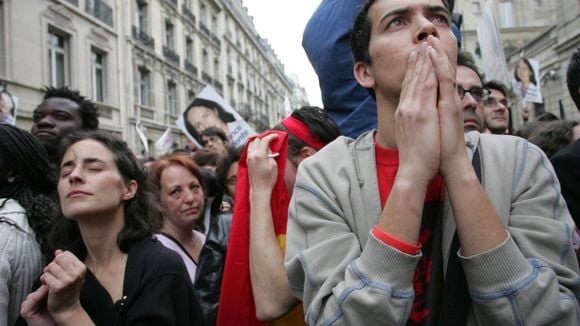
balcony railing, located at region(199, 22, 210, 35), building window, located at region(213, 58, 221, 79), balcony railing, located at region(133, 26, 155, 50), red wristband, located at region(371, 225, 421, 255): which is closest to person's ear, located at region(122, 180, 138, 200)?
red wristband, located at region(371, 225, 421, 255)

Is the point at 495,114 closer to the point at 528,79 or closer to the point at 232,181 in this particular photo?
the point at 232,181

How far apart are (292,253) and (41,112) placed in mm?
2928

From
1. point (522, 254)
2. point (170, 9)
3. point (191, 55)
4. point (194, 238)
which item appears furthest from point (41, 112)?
point (191, 55)

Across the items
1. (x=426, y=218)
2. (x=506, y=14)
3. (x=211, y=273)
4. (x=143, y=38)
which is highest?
(x=506, y=14)

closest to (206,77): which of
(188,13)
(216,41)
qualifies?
(188,13)

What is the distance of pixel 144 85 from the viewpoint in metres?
22.2

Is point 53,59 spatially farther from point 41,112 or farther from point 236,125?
point 41,112

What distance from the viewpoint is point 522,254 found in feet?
3.85

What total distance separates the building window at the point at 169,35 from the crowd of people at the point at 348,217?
24.2 meters

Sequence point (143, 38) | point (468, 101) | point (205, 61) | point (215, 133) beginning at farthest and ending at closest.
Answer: point (205, 61) < point (143, 38) < point (215, 133) < point (468, 101)

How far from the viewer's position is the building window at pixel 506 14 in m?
29.3

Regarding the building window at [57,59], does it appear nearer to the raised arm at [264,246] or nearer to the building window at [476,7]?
the raised arm at [264,246]

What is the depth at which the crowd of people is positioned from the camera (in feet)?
3.79

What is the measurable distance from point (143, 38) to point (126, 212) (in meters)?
20.5
